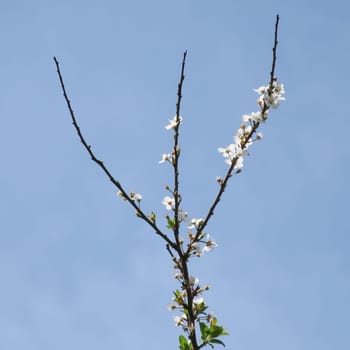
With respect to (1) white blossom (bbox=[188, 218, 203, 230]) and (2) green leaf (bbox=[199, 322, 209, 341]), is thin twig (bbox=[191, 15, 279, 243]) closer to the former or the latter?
(1) white blossom (bbox=[188, 218, 203, 230])

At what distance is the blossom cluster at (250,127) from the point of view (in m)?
5.40

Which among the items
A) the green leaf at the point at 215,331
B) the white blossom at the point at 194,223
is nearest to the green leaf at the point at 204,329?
the green leaf at the point at 215,331

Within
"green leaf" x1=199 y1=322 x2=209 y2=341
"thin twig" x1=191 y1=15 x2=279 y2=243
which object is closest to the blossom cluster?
"thin twig" x1=191 y1=15 x2=279 y2=243

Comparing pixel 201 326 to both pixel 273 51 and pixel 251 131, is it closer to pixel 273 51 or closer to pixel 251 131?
pixel 251 131

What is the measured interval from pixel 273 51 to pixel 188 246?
2.12 m

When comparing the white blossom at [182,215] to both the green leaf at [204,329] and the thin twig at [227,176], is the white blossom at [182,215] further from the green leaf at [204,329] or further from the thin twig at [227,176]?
the green leaf at [204,329]

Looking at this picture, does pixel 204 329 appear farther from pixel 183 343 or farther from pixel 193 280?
pixel 193 280

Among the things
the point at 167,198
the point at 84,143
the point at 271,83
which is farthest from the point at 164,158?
the point at 271,83

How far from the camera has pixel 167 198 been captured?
5.79 m

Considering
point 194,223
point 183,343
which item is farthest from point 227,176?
point 183,343

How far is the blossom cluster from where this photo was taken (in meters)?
5.40

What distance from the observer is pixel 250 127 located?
5.57 meters

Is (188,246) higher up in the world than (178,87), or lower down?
lower down

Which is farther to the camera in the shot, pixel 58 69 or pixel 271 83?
pixel 271 83
